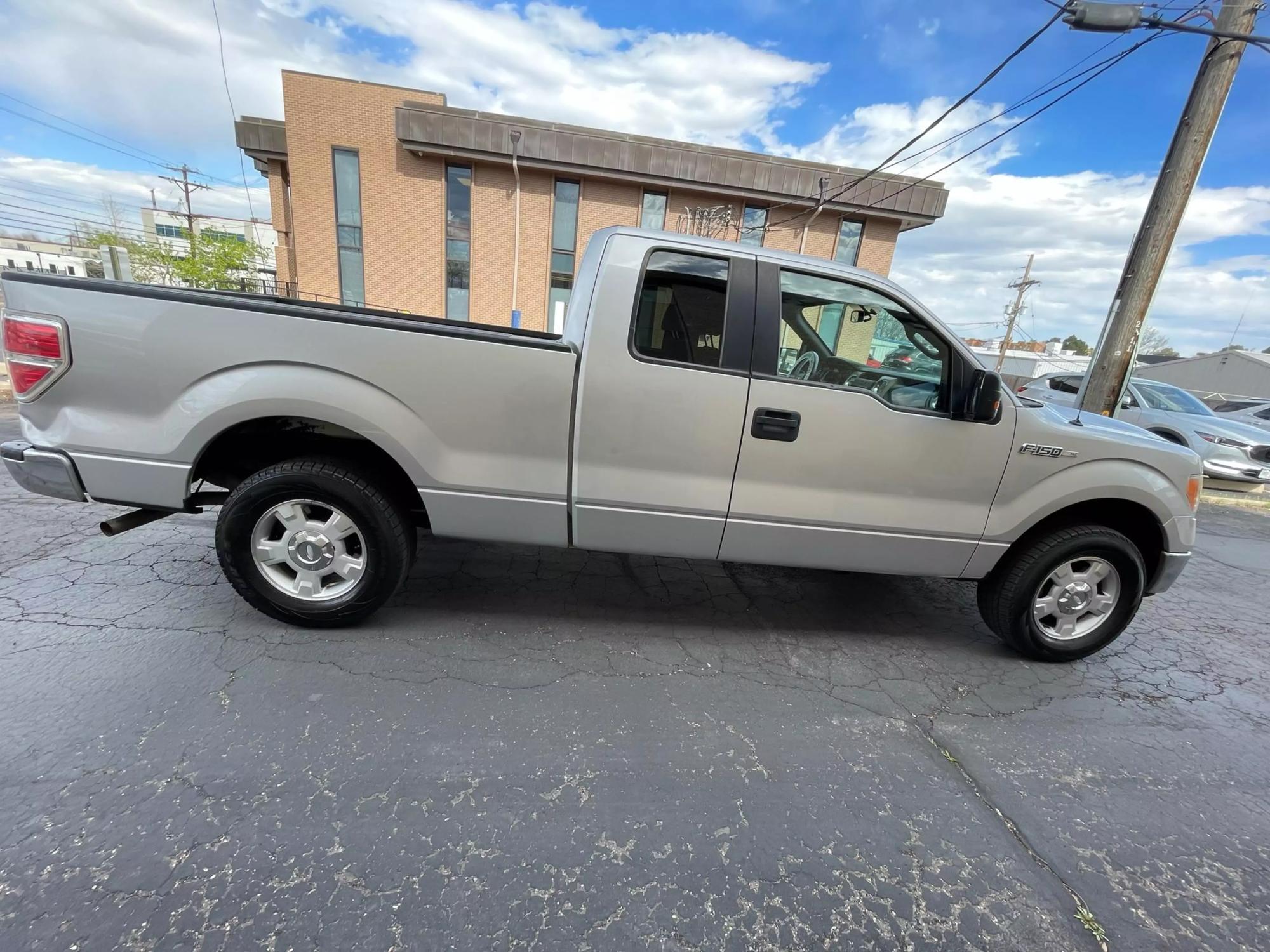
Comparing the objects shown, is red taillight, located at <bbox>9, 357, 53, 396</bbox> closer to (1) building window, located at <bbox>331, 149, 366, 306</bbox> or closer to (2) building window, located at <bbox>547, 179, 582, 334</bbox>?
(2) building window, located at <bbox>547, 179, 582, 334</bbox>

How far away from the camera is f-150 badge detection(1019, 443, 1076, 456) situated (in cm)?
277

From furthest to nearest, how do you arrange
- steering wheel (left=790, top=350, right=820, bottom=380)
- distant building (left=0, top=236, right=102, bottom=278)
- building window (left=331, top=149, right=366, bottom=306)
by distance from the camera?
distant building (left=0, top=236, right=102, bottom=278) < building window (left=331, top=149, right=366, bottom=306) < steering wheel (left=790, top=350, right=820, bottom=380)

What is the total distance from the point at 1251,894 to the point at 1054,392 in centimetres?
1172

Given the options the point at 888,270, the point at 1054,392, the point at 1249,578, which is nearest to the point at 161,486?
the point at 1249,578

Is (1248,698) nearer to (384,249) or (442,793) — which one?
(442,793)

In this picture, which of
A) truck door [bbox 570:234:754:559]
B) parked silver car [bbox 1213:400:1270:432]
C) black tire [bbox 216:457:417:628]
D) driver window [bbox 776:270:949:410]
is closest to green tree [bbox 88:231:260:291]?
black tire [bbox 216:457:417:628]

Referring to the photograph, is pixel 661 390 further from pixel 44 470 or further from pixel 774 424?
pixel 44 470

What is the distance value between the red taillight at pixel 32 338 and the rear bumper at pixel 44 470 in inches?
17.6

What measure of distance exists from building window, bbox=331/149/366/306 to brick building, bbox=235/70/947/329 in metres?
0.04

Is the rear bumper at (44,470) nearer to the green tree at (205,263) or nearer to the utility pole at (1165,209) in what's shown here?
the utility pole at (1165,209)

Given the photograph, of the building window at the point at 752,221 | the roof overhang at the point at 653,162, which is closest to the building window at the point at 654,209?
the roof overhang at the point at 653,162

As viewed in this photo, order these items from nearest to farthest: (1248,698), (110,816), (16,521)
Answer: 1. (110,816)
2. (1248,698)
3. (16,521)

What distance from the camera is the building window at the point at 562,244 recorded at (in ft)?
59.1

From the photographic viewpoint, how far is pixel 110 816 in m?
1.73
